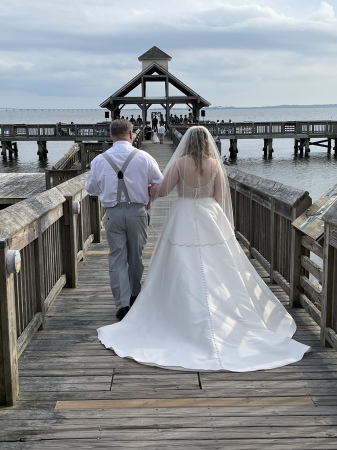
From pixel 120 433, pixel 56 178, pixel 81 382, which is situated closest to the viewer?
pixel 120 433

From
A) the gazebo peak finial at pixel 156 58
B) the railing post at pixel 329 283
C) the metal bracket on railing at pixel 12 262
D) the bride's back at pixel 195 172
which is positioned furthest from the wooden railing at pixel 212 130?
the metal bracket on railing at pixel 12 262

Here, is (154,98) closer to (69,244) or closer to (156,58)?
(156,58)

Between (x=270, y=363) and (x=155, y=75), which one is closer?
(x=270, y=363)

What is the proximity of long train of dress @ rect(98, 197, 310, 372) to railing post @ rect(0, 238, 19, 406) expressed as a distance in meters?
1.00

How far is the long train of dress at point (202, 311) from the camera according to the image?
Result: 423 cm

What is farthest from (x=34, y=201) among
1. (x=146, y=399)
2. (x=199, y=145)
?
(x=146, y=399)

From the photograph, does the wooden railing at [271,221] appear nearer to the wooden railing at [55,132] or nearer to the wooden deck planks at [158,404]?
the wooden deck planks at [158,404]

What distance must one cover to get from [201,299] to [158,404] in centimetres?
119

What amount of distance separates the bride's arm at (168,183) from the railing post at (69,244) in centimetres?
133

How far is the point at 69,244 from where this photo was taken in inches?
249

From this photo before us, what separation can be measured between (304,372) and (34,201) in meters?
2.62

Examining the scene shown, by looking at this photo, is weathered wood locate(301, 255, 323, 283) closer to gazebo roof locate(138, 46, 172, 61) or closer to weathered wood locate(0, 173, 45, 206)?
weathered wood locate(0, 173, 45, 206)

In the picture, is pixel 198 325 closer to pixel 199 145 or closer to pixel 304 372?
pixel 304 372

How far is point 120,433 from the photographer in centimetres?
320
